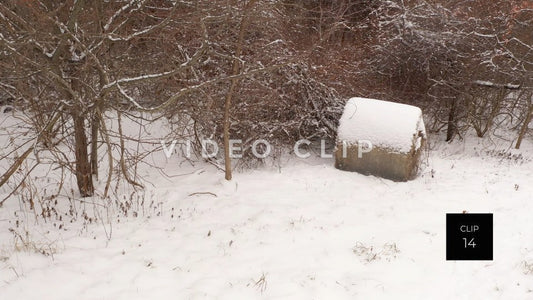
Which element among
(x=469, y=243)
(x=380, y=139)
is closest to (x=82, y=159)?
(x=380, y=139)

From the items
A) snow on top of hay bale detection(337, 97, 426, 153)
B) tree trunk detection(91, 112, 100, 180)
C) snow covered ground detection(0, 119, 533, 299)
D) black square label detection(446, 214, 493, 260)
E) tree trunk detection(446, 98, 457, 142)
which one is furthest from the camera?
tree trunk detection(446, 98, 457, 142)

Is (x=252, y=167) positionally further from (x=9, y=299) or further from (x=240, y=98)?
(x=9, y=299)

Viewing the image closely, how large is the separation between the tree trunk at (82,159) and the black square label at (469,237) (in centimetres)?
481

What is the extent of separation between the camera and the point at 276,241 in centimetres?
494

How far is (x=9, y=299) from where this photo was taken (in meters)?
3.68

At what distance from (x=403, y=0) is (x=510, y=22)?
99.4 inches

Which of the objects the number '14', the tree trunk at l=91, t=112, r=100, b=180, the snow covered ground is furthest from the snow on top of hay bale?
the tree trunk at l=91, t=112, r=100, b=180

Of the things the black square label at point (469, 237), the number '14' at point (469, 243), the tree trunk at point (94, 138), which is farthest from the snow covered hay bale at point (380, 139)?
the tree trunk at point (94, 138)

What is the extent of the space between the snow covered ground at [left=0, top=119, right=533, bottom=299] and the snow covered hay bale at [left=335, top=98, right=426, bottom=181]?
0.71ft

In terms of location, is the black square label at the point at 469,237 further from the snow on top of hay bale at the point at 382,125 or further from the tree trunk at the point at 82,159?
the tree trunk at the point at 82,159

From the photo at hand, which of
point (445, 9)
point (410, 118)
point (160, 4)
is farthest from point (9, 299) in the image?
point (445, 9)

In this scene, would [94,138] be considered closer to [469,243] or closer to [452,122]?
[469,243]

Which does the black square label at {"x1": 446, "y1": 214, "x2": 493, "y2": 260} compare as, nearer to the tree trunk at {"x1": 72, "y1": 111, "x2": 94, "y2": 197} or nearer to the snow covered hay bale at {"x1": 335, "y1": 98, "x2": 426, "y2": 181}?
the snow covered hay bale at {"x1": 335, "y1": 98, "x2": 426, "y2": 181}

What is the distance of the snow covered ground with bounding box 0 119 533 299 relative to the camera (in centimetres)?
398
